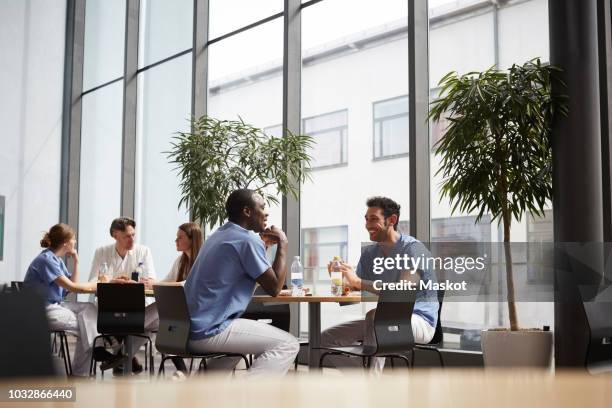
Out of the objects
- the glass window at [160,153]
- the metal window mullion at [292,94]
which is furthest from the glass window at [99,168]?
the metal window mullion at [292,94]

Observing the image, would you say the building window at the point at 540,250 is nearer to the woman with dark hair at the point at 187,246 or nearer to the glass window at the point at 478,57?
the glass window at the point at 478,57

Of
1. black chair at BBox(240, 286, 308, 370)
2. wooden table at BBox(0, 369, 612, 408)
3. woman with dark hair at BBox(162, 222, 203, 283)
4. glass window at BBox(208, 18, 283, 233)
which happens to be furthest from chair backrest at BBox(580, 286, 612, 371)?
glass window at BBox(208, 18, 283, 233)

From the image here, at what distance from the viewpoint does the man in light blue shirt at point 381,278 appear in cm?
405

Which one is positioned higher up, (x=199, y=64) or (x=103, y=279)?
(x=199, y=64)

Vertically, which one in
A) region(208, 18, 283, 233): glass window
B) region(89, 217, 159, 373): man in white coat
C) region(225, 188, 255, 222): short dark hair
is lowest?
region(89, 217, 159, 373): man in white coat

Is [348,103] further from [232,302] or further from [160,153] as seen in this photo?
[232,302]

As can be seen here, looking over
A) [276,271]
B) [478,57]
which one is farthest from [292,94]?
[276,271]

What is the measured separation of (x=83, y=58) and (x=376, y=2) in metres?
5.74

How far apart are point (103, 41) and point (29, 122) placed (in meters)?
1.54

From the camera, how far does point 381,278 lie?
165 inches

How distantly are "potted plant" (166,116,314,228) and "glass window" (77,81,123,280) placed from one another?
3.64 m

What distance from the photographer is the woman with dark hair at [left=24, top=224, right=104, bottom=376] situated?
5.37 m

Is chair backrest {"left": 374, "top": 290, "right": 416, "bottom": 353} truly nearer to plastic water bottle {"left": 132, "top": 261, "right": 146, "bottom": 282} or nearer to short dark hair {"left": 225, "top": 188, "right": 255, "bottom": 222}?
short dark hair {"left": 225, "top": 188, "right": 255, "bottom": 222}

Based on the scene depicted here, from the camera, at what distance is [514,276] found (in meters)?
4.60
